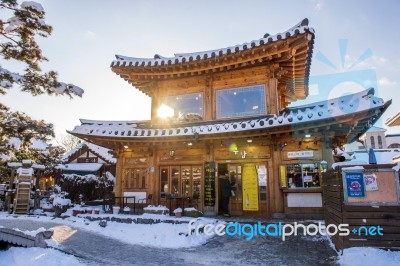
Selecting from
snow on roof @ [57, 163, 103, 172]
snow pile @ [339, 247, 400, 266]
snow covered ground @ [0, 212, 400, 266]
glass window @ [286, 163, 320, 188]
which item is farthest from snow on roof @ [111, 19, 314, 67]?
snow on roof @ [57, 163, 103, 172]

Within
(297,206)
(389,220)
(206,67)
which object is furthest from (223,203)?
(389,220)

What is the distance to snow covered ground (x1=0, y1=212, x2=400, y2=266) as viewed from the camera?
5.30m

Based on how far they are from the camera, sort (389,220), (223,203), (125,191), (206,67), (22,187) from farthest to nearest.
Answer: (22,187) → (125,191) → (206,67) → (223,203) → (389,220)

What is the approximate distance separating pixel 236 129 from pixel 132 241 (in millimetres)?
5495

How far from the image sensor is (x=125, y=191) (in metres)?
13.7

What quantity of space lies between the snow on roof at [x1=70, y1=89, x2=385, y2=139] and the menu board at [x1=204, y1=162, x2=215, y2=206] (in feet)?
6.02

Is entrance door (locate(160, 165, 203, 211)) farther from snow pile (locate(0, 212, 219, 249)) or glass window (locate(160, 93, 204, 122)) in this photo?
glass window (locate(160, 93, 204, 122))

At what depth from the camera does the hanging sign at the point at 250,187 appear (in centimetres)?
1158

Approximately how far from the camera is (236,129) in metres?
10.8

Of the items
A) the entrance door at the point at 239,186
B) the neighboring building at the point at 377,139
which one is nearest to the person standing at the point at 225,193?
the entrance door at the point at 239,186

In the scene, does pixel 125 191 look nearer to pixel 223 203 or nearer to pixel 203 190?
pixel 203 190

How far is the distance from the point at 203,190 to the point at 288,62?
686 cm

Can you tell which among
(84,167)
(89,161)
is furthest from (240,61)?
(89,161)

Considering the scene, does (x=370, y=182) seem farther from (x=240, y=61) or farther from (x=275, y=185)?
(x=240, y=61)
